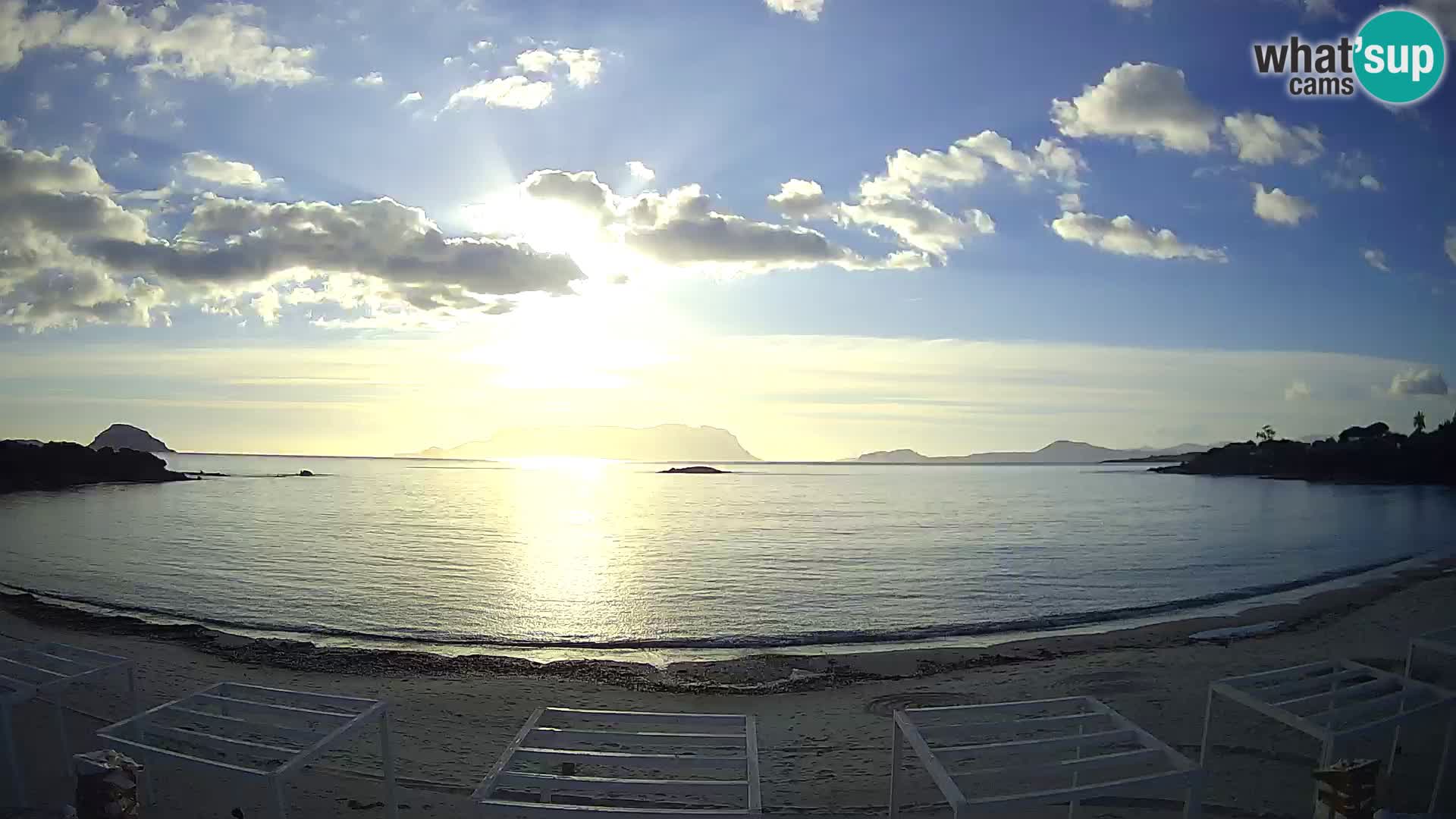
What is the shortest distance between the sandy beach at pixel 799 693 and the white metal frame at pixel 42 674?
100 centimetres

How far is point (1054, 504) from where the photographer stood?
229ft

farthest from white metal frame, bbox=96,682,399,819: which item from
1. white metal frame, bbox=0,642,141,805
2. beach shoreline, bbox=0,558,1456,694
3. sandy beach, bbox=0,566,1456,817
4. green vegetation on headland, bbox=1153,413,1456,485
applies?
green vegetation on headland, bbox=1153,413,1456,485

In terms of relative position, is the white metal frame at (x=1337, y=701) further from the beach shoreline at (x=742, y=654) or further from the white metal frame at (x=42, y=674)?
the white metal frame at (x=42, y=674)

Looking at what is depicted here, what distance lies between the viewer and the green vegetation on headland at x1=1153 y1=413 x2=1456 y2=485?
3770 inches

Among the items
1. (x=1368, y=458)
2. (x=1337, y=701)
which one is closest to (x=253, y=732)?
(x=1337, y=701)

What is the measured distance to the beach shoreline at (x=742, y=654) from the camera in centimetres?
1368

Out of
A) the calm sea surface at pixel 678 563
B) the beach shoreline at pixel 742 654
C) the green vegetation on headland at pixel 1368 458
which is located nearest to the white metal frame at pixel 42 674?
the beach shoreline at pixel 742 654

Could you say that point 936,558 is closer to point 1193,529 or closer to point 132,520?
point 1193,529

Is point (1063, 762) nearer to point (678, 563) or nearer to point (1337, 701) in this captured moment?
point (1337, 701)

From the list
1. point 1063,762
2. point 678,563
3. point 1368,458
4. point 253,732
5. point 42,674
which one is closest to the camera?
point 1063,762

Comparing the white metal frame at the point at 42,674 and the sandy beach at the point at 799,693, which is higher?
the white metal frame at the point at 42,674

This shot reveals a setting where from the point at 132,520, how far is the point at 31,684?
4714cm

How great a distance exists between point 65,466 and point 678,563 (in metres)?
84.5

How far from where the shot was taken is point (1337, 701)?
7.21 m
